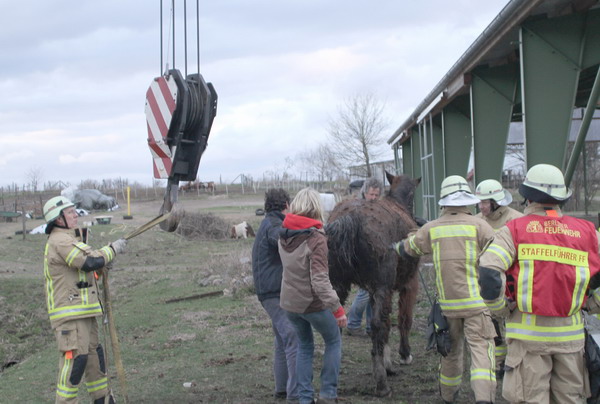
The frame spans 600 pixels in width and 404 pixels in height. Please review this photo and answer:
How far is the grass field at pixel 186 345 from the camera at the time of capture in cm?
638

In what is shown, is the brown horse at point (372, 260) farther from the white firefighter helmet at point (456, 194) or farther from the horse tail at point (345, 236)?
the white firefighter helmet at point (456, 194)

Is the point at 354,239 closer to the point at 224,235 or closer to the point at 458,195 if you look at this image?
the point at 458,195

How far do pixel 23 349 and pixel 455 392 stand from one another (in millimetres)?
7125

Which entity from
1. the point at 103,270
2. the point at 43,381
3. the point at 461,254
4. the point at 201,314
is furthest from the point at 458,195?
the point at 201,314

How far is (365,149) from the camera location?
40.8 metres

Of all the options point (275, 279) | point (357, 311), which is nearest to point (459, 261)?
point (275, 279)

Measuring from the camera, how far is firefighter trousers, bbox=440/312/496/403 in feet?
16.3

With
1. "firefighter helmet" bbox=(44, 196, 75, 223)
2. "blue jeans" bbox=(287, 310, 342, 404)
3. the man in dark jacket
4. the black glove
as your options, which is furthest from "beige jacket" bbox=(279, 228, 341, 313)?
the black glove

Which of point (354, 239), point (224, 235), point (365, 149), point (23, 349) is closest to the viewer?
point (354, 239)

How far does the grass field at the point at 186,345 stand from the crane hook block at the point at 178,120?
237cm

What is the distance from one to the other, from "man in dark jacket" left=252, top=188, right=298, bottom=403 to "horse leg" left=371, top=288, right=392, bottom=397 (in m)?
0.90

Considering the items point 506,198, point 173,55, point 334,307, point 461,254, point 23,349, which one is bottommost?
point 23,349

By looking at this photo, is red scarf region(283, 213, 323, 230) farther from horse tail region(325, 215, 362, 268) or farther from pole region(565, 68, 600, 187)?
pole region(565, 68, 600, 187)

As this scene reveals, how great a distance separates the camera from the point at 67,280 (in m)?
5.46
